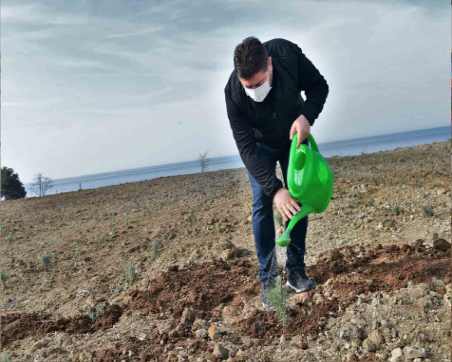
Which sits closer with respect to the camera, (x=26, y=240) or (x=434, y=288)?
(x=434, y=288)

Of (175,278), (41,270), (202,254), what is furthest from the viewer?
(41,270)

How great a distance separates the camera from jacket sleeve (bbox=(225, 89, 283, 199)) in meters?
3.01

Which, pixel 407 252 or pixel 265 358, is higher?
pixel 407 252

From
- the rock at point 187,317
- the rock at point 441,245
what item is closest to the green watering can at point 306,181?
the rock at point 187,317

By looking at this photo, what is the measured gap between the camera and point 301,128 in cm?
290

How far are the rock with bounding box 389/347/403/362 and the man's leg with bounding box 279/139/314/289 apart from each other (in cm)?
92

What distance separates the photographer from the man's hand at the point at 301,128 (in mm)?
2898

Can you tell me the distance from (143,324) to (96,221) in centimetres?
349

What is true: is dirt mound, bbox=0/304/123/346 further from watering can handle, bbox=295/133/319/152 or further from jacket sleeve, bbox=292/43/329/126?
jacket sleeve, bbox=292/43/329/126

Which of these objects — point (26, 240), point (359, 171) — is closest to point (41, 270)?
point (26, 240)

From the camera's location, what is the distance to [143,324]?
3463 mm

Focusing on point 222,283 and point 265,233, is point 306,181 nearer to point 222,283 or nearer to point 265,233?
point 265,233

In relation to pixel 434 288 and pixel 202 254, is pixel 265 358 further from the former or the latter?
pixel 202 254

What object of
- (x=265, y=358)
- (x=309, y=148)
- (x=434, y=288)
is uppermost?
(x=309, y=148)
